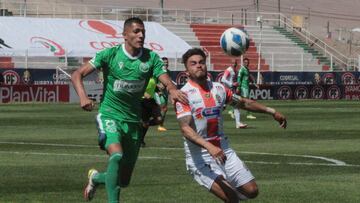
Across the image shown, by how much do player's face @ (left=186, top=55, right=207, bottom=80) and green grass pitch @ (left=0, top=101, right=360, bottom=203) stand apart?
2964 millimetres

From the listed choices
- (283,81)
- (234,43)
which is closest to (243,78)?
(234,43)

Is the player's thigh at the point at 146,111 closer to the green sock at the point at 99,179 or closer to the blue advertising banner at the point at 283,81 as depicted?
the green sock at the point at 99,179

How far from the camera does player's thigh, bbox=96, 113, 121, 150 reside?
12492 mm

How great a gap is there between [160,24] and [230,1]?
180 feet

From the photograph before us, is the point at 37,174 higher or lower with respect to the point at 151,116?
lower

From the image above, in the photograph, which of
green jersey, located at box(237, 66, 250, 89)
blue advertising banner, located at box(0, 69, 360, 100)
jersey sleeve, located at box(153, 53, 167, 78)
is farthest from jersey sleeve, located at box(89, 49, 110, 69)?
blue advertising banner, located at box(0, 69, 360, 100)

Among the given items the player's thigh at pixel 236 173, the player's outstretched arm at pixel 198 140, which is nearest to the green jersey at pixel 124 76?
the player's outstretched arm at pixel 198 140

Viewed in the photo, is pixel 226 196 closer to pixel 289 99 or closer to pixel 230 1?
pixel 289 99

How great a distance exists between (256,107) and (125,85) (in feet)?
6.10

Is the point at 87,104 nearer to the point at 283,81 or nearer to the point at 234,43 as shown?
the point at 234,43

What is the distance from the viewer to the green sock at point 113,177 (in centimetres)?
1218

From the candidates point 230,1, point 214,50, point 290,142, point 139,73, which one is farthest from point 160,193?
point 230,1

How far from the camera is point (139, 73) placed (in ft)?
41.7

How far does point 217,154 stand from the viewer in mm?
10555
